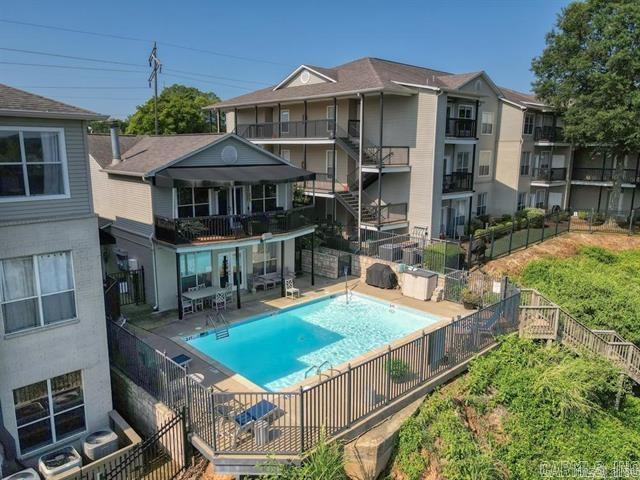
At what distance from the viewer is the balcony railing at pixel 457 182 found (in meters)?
28.4

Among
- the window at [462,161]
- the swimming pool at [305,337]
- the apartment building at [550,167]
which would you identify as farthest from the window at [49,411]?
the apartment building at [550,167]

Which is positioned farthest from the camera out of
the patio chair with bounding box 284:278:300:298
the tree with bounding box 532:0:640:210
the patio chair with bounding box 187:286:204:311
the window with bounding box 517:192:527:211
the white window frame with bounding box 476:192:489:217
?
the window with bounding box 517:192:527:211

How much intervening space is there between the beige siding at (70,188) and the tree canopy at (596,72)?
32211mm

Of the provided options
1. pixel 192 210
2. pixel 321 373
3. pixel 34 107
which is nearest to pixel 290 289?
pixel 192 210

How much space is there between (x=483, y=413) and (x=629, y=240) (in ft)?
87.8

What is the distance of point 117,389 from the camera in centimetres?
1388

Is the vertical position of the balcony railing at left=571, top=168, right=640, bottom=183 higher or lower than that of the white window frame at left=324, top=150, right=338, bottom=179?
lower

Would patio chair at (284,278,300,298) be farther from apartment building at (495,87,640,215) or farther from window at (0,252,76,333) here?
apartment building at (495,87,640,215)

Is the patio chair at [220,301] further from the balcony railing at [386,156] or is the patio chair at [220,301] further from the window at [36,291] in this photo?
the balcony railing at [386,156]

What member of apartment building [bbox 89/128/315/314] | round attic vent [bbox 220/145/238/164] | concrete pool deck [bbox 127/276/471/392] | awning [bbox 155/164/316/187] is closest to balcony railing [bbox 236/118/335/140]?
apartment building [bbox 89/128/315/314]

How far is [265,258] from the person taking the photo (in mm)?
23141

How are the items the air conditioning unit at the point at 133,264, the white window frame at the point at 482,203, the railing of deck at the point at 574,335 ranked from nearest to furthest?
the railing of deck at the point at 574,335 → the air conditioning unit at the point at 133,264 → the white window frame at the point at 482,203

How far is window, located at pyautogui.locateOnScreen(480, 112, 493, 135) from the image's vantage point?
33.4 meters

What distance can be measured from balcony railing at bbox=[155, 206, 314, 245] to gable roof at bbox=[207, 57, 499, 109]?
370 inches
